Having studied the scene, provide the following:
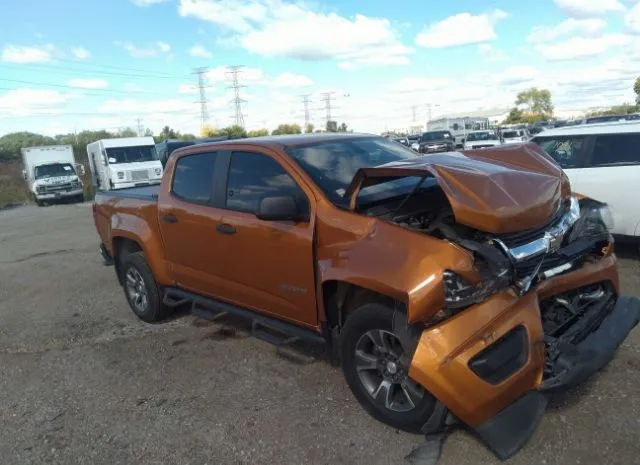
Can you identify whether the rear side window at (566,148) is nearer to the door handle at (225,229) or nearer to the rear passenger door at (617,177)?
the rear passenger door at (617,177)

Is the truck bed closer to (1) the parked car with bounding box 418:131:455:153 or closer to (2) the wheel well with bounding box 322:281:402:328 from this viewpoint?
(2) the wheel well with bounding box 322:281:402:328

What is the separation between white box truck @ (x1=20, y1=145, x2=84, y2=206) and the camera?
25.0 meters

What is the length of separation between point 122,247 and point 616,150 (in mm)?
5978

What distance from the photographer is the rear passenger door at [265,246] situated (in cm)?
381

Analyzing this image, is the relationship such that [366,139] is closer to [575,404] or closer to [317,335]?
[317,335]

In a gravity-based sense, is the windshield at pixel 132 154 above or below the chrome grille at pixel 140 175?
above

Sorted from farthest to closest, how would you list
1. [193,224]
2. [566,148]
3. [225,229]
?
[566,148], [193,224], [225,229]

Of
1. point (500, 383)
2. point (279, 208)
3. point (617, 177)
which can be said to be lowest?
point (500, 383)

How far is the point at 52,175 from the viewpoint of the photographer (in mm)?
25625

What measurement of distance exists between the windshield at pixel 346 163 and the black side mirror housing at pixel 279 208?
253 mm

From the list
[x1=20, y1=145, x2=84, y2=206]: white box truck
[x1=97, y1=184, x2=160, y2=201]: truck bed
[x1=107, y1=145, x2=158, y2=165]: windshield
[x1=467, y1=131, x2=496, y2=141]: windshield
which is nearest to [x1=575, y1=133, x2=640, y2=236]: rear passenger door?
[x1=97, y1=184, x2=160, y2=201]: truck bed

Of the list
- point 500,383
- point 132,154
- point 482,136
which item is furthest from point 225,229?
point 482,136

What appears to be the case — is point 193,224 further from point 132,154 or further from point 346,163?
point 132,154

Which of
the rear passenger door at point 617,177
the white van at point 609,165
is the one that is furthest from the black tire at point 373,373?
the rear passenger door at point 617,177
